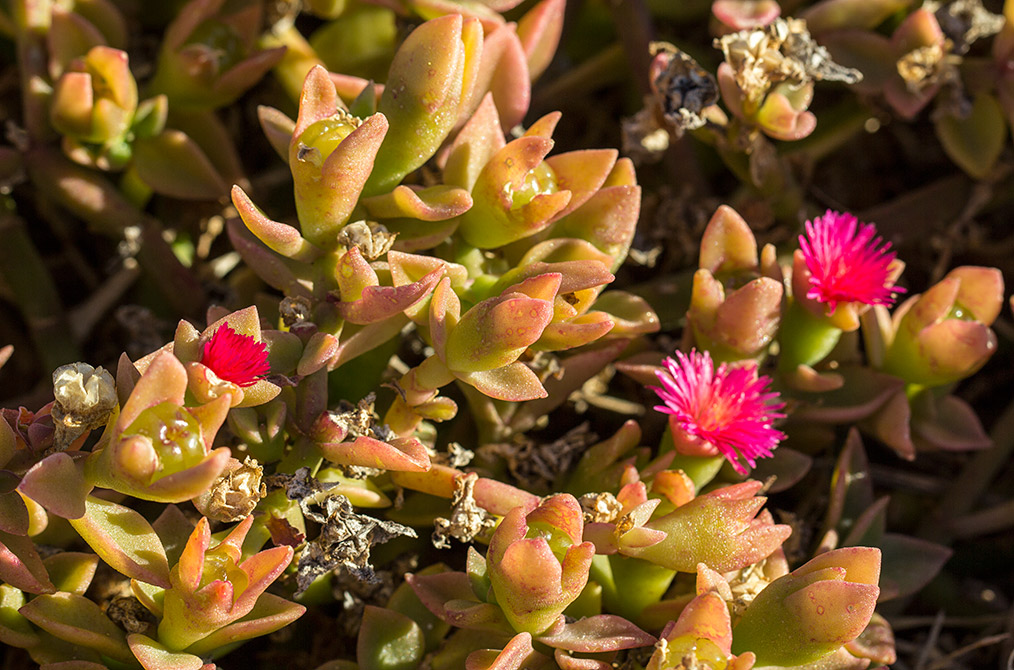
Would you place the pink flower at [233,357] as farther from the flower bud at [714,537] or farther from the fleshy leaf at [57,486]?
the flower bud at [714,537]

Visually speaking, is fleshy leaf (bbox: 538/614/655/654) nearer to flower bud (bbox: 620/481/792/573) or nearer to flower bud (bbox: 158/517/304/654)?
flower bud (bbox: 620/481/792/573)

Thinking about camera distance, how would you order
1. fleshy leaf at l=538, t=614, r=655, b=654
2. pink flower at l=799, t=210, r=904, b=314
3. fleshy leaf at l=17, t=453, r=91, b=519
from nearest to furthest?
fleshy leaf at l=17, t=453, r=91, b=519
fleshy leaf at l=538, t=614, r=655, b=654
pink flower at l=799, t=210, r=904, b=314

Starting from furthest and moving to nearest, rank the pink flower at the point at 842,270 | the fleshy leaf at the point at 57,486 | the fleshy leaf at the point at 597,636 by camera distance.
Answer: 1. the pink flower at the point at 842,270
2. the fleshy leaf at the point at 597,636
3. the fleshy leaf at the point at 57,486

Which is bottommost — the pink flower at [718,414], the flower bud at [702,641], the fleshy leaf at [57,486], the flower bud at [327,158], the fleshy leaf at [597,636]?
the fleshy leaf at [597,636]

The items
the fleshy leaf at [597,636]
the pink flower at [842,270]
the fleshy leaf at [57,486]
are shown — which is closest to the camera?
the fleshy leaf at [57,486]

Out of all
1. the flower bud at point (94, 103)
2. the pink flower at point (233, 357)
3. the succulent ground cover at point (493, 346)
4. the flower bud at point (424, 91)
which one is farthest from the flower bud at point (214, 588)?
the flower bud at point (94, 103)

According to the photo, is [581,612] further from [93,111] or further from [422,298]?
[93,111]

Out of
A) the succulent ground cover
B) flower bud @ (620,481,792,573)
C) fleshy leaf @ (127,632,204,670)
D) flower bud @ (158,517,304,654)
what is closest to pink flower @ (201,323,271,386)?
the succulent ground cover

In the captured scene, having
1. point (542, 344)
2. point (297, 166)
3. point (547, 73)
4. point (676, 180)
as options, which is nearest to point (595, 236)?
point (542, 344)

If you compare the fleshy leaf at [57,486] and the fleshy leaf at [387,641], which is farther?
the fleshy leaf at [387,641]
